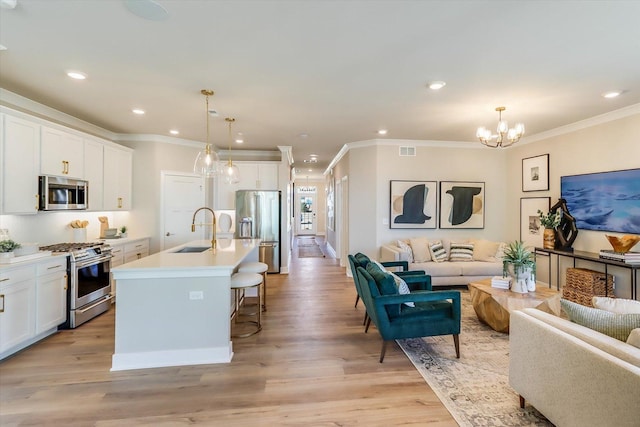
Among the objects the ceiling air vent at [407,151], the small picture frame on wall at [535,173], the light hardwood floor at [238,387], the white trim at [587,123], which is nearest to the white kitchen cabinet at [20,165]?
the light hardwood floor at [238,387]

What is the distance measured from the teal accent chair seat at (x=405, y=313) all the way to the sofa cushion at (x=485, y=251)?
281cm

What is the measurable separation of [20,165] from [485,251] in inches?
262

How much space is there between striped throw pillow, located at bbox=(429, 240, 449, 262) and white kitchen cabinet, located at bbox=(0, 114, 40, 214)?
5.64 m

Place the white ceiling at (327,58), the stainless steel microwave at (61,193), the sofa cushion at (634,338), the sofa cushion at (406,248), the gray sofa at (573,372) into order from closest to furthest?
1. the gray sofa at (573,372)
2. the sofa cushion at (634,338)
3. the white ceiling at (327,58)
4. the stainless steel microwave at (61,193)
5. the sofa cushion at (406,248)

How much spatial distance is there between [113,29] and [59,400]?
2.80 metres

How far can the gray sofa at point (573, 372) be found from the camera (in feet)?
4.46

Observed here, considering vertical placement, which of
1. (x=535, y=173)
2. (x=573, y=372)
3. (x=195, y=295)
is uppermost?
(x=535, y=173)

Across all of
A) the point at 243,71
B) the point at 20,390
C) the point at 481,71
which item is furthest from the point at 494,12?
the point at 20,390

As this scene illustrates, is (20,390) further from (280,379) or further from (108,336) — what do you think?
(280,379)

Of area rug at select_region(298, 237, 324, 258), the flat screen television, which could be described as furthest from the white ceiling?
area rug at select_region(298, 237, 324, 258)

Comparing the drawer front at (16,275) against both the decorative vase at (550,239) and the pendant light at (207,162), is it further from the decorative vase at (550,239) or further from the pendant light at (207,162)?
the decorative vase at (550,239)

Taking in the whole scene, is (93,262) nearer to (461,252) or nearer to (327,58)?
(327,58)

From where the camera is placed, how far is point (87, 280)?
365cm

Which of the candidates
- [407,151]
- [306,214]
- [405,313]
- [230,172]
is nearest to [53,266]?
[230,172]
